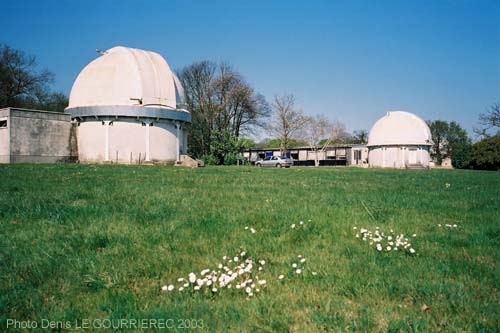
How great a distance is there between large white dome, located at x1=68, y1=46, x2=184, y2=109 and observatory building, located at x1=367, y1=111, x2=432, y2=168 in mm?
36439

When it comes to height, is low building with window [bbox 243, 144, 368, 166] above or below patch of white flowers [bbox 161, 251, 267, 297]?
above

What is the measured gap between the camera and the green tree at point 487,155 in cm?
4341

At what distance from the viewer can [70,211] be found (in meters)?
5.75

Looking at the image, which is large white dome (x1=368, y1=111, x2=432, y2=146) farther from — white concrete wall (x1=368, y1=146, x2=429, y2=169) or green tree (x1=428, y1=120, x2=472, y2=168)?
green tree (x1=428, y1=120, x2=472, y2=168)

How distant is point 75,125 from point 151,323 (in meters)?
36.9

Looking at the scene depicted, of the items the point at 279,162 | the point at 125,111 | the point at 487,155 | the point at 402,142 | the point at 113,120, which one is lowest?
the point at 279,162

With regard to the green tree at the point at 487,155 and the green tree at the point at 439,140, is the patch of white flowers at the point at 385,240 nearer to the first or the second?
the green tree at the point at 487,155

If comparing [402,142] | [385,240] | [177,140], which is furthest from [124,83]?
[402,142]

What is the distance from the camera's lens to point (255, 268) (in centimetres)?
364

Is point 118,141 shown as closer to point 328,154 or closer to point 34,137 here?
point 34,137

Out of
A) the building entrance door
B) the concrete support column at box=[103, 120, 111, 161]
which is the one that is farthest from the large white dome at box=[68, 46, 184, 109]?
the building entrance door

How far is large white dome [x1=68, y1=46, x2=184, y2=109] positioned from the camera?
1369 inches

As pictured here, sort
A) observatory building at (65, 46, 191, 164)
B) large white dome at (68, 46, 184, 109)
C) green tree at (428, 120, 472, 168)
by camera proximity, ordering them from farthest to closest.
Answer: green tree at (428, 120, 472, 168) → large white dome at (68, 46, 184, 109) → observatory building at (65, 46, 191, 164)

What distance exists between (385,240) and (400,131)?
57.9 meters
